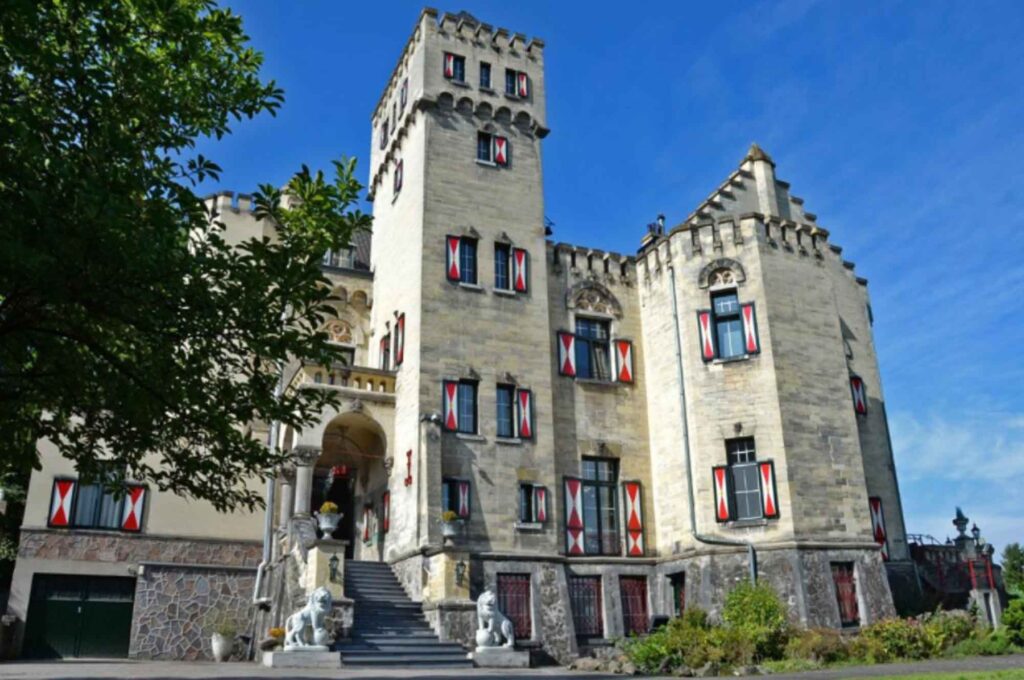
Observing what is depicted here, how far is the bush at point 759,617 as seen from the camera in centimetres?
1741

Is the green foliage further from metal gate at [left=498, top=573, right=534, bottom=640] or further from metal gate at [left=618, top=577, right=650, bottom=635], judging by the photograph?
metal gate at [left=498, top=573, right=534, bottom=640]

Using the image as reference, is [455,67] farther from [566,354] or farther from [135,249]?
[135,249]

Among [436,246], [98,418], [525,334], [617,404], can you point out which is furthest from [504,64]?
[98,418]

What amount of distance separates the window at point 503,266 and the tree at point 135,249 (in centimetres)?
1331

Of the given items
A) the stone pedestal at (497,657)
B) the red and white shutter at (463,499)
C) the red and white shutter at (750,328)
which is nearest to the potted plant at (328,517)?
the red and white shutter at (463,499)

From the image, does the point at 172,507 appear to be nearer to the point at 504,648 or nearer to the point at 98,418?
the point at 504,648

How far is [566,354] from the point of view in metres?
25.6

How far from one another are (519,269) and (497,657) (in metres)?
11.6

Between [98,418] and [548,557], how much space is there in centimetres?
1355

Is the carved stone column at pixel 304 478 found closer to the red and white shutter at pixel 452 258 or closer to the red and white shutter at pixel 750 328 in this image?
the red and white shutter at pixel 452 258

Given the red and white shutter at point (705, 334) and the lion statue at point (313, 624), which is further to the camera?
the red and white shutter at point (705, 334)

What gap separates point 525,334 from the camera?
2475 centimetres

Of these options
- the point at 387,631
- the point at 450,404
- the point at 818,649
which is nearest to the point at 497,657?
the point at 387,631

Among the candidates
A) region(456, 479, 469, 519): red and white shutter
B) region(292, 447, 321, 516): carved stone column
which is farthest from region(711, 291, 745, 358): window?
region(292, 447, 321, 516): carved stone column
